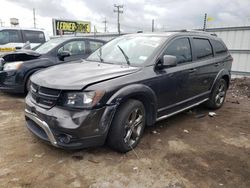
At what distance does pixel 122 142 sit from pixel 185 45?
2234 millimetres

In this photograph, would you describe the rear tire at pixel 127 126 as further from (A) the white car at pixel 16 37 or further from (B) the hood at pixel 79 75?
(A) the white car at pixel 16 37

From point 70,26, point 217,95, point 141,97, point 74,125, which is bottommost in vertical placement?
point 217,95

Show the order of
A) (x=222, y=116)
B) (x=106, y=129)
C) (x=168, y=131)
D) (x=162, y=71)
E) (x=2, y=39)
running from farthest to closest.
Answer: (x=2, y=39) → (x=222, y=116) → (x=168, y=131) → (x=162, y=71) → (x=106, y=129)

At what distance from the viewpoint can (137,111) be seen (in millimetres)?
3309

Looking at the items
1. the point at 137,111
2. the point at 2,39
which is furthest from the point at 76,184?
the point at 2,39

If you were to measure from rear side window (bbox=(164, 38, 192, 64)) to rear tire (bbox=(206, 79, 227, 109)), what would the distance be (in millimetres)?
1302

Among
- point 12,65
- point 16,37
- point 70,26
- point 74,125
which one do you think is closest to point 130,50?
point 74,125

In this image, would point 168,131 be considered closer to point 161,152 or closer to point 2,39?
point 161,152

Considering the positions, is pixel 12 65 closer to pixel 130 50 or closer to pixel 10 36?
pixel 130 50

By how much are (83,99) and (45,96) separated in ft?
1.78

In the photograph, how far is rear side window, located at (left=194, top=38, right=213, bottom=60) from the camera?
448cm

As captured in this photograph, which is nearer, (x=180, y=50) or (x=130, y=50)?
(x=130, y=50)

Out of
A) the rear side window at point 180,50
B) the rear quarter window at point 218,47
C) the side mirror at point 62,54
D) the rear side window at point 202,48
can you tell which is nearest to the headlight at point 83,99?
the rear side window at point 180,50

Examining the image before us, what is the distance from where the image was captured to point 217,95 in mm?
5285
